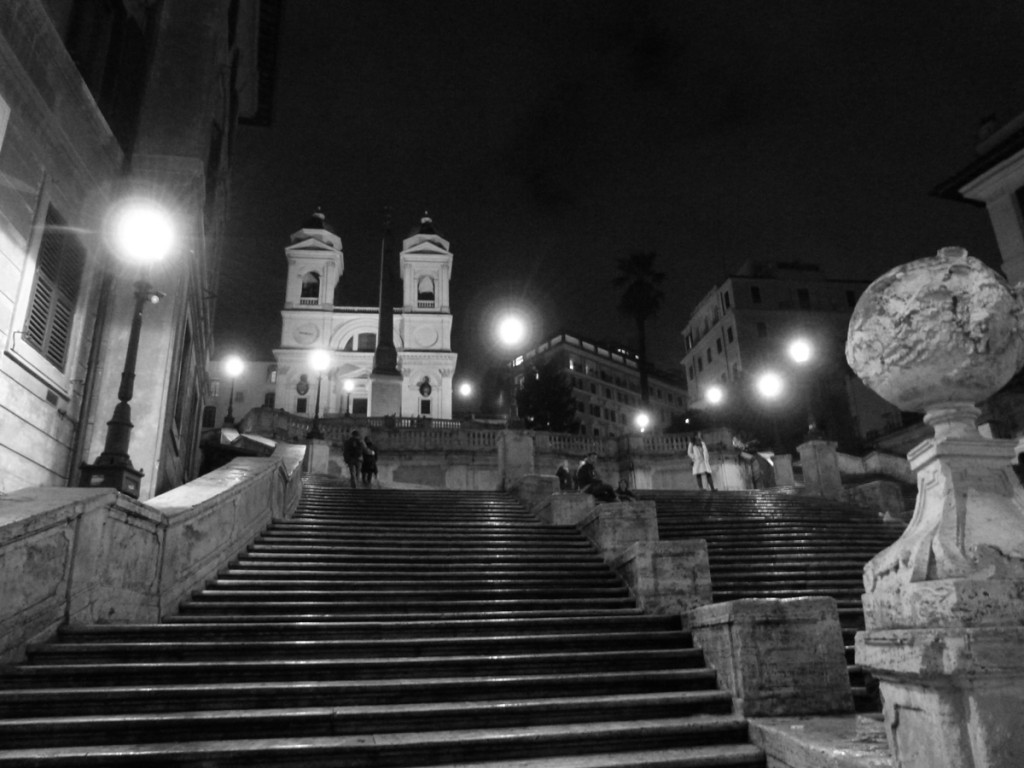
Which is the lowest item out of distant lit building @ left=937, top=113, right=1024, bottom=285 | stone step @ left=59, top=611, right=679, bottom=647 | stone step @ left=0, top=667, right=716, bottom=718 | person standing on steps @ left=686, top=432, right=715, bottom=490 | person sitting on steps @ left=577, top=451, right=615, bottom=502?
stone step @ left=0, top=667, right=716, bottom=718

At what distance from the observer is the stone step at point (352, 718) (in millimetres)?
4578

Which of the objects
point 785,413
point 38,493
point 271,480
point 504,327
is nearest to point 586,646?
point 38,493

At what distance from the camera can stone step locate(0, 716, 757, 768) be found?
168 inches

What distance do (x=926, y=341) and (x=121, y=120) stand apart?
653 inches

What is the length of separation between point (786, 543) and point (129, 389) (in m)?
10.9

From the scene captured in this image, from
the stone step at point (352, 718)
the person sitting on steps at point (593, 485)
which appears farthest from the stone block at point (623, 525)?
the stone step at point (352, 718)

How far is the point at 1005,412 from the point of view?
25594mm

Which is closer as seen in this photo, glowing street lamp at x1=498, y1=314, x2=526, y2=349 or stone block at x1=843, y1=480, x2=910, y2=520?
glowing street lamp at x1=498, y1=314, x2=526, y2=349

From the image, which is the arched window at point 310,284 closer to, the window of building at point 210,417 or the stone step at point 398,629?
the window of building at point 210,417

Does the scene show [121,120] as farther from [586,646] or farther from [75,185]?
[586,646]

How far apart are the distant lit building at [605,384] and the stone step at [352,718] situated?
79463 millimetres

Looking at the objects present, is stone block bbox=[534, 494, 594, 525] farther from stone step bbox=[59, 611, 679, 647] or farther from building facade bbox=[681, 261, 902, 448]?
building facade bbox=[681, 261, 902, 448]

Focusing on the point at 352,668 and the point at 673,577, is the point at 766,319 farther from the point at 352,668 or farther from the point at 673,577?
the point at 352,668

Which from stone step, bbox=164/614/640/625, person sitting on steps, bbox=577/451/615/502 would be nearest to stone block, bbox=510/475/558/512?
person sitting on steps, bbox=577/451/615/502
